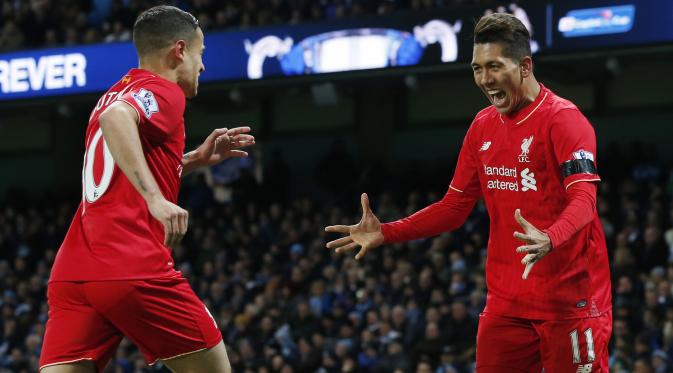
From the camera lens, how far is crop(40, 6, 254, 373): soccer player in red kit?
14.9ft

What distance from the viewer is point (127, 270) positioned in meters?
4.54

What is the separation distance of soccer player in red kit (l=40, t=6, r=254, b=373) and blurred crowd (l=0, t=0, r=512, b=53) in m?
11.6

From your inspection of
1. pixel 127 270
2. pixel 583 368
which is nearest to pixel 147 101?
pixel 127 270

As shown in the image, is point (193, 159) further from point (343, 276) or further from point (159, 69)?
point (343, 276)

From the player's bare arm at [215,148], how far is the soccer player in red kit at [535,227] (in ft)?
3.97

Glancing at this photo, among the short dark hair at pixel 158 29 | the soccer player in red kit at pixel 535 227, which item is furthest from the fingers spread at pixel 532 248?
the short dark hair at pixel 158 29

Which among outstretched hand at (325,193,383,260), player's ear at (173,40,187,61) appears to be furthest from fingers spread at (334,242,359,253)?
player's ear at (173,40,187,61)

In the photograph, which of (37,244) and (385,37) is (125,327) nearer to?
(385,37)

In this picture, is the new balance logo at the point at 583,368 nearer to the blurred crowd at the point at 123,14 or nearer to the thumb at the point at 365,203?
the thumb at the point at 365,203

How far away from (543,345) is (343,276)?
10.8 metres

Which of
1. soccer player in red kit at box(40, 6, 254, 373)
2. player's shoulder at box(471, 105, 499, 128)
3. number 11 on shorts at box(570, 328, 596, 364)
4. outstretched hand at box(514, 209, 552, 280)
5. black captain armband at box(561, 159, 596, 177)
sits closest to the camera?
outstretched hand at box(514, 209, 552, 280)

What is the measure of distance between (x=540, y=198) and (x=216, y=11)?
1474 cm

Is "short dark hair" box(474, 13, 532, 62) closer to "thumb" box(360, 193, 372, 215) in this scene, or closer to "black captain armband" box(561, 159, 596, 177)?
"black captain armband" box(561, 159, 596, 177)

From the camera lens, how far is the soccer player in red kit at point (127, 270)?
14.9 ft
